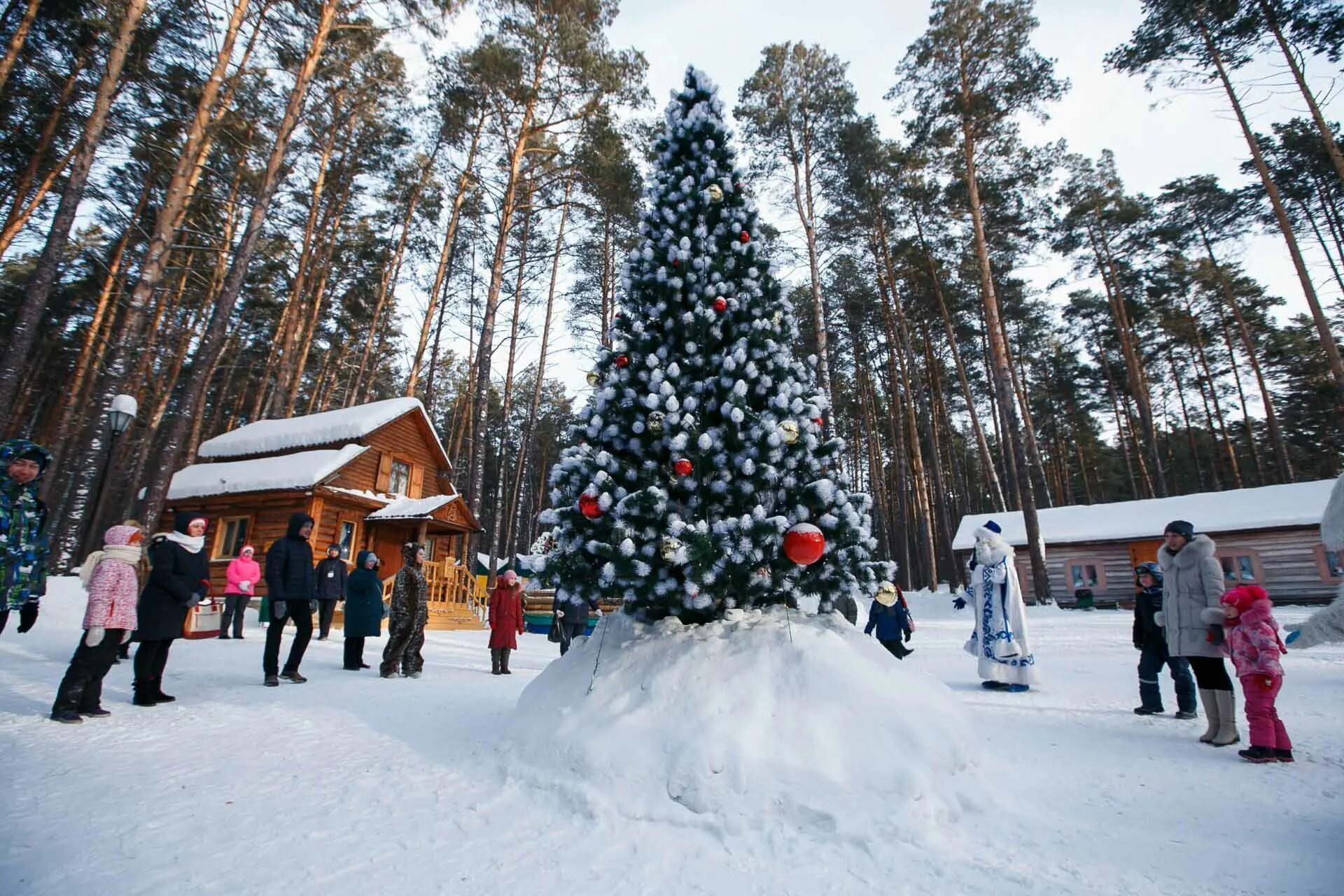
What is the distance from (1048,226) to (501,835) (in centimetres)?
2164

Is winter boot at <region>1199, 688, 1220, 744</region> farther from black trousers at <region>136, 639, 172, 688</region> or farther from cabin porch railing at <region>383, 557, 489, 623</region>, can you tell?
cabin porch railing at <region>383, 557, 489, 623</region>

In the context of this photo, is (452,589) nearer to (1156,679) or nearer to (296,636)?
(296,636)

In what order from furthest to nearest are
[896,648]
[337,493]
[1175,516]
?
1. [1175,516]
2. [337,493]
3. [896,648]

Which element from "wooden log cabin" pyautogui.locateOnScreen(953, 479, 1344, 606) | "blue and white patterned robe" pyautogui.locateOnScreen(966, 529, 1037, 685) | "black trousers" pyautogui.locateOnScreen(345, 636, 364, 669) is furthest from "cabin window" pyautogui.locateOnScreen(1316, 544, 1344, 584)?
"black trousers" pyautogui.locateOnScreen(345, 636, 364, 669)

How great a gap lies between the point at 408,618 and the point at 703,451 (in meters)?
4.85

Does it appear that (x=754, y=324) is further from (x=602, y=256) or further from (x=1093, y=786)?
(x=602, y=256)

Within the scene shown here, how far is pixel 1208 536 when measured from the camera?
1875 cm

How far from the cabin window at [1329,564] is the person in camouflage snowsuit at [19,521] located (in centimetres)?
2715

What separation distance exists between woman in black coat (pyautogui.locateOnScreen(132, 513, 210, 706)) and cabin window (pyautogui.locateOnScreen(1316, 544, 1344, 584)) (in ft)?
86.0

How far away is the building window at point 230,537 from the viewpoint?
648 inches

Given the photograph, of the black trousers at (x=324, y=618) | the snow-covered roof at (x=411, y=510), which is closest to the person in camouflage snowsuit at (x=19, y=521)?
the black trousers at (x=324, y=618)

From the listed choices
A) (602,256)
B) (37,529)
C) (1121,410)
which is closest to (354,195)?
(602,256)

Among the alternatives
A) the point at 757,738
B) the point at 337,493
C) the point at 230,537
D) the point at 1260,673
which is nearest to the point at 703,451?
the point at 757,738

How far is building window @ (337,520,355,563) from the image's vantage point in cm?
1652
